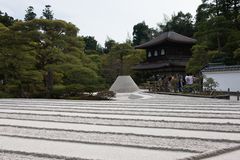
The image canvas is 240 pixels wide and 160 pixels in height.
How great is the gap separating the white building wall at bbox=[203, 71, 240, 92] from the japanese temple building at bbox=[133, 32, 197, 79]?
12.2 metres

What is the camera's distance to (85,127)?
6.85 metres

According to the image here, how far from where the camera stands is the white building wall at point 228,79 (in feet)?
61.1

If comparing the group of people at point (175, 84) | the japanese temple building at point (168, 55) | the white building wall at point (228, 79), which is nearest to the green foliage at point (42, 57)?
the group of people at point (175, 84)

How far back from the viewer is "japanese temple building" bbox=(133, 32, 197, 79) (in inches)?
1283

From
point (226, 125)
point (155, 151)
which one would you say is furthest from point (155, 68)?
point (155, 151)

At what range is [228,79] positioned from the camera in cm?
1908

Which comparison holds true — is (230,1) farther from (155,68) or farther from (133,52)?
(133,52)

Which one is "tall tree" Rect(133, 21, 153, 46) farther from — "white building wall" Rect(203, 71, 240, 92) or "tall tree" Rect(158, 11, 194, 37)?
"white building wall" Rect(203, 71, 240, 92)

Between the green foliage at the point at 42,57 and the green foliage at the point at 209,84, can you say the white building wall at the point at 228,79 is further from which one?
the green foliage at the point at 42,57

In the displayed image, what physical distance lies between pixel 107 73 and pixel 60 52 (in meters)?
15.4

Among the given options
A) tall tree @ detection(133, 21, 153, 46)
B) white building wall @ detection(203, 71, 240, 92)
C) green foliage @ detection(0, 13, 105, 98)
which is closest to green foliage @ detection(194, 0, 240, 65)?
white building wall @ detection(203, 71, 240, 92)

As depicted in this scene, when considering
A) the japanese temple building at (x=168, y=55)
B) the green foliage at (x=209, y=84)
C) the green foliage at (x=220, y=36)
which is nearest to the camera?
the green foliage at (x=209, y=84)

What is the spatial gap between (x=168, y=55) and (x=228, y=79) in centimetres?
1479

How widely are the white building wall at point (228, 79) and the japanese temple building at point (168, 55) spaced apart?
12210 mm
